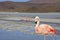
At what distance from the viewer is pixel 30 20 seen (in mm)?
2824

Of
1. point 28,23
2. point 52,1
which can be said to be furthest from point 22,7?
point 52,1

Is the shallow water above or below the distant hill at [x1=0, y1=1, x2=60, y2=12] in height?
below

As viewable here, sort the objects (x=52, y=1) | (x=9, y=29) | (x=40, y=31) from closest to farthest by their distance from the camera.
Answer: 1. (x=40, y=31)
2. (x=52, y=1)
3. (x=9, y=29)

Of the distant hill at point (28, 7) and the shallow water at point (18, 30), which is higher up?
the distant hill at point (28, 7)

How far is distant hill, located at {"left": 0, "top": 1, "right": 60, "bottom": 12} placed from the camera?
2713 mm

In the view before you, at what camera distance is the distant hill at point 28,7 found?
2713 millimetres

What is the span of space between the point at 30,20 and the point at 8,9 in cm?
39

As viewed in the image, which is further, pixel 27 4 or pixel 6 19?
pixel 6 19

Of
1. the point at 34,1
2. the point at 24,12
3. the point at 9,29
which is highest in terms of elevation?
the point at 34,1

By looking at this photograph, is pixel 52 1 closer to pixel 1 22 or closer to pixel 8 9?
pixel 8 9

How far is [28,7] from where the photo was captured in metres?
2.74

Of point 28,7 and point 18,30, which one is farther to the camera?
point 18,30

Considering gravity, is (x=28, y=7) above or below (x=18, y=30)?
above

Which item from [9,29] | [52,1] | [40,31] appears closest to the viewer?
[40,31]
